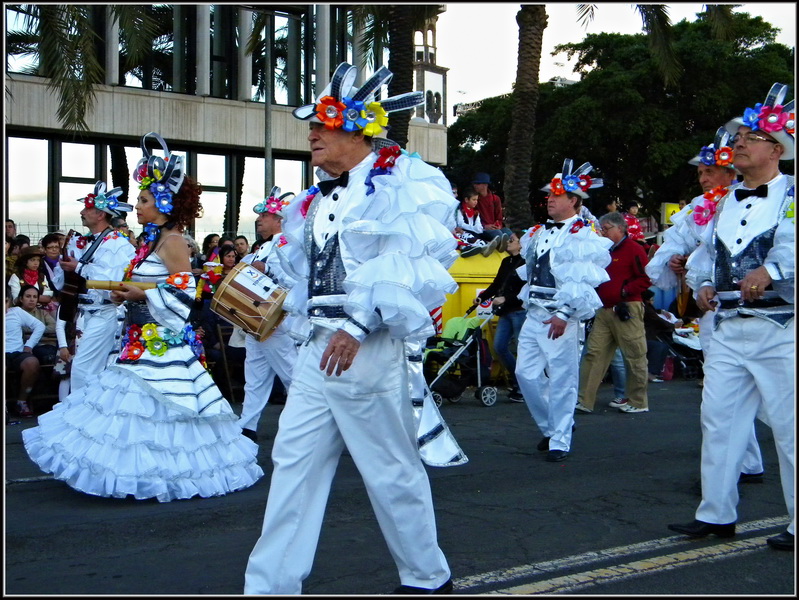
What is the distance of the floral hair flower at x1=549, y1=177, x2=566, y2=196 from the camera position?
327 inches

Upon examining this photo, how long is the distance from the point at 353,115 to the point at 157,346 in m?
2.97

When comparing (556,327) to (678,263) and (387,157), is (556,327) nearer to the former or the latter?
(678,263)

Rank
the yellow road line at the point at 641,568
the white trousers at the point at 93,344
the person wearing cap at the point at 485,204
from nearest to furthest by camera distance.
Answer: the yellow road line at the point at 641,568, the white trousers at the point at 93,344, the person wearing cap at the point at 485,204

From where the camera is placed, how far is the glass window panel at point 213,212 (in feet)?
89.8

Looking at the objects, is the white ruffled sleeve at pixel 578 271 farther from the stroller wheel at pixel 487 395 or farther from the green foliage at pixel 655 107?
the green foliage at pixel 655 107

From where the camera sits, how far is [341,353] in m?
A: 4.09

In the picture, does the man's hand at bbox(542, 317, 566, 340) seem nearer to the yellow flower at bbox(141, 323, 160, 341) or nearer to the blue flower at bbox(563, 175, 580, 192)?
the blue flower at bbox(563, 175, 580, 192)

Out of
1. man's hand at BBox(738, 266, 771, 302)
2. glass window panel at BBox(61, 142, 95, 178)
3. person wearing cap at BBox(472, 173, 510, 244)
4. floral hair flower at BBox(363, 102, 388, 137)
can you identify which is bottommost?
man's hand at BBox(738, 266, 771, 302)

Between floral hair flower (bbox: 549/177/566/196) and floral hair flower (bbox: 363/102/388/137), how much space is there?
156 inches

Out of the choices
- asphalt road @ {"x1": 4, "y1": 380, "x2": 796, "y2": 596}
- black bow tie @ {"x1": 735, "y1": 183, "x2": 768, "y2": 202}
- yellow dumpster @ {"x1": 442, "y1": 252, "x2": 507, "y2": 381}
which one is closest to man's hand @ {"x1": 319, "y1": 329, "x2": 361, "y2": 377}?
asphalt road @ {"x1": 4, "y1": 380, "x2": 796, "y2": 596}

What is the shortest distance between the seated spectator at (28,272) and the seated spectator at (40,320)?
0.19 meters

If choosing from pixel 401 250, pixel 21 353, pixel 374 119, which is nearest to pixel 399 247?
pixel 401 250

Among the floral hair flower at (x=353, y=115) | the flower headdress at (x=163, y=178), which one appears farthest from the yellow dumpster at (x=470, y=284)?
the floral hair flower at (x=353, y=115)

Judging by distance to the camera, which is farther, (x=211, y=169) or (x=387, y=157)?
(x=211, y=169)
